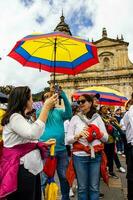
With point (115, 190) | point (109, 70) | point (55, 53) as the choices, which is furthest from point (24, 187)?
point (109, 70)

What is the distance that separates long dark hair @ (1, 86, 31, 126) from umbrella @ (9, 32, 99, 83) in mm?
1737

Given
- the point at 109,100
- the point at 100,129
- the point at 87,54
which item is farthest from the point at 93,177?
the point at 109,100

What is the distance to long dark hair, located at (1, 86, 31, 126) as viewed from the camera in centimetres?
258

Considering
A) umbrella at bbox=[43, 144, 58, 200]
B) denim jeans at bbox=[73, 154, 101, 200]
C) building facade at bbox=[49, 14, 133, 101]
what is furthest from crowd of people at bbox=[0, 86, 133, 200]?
building facade at bbox=[49, 14, 133, 101]

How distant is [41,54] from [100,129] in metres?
1.66

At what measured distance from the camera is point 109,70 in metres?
38.0

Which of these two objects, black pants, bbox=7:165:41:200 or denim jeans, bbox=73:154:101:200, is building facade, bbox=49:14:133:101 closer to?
denim jeans, bbox=73:154:101:200

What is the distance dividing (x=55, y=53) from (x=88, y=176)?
1.85 meters

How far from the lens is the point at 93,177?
3.55 m

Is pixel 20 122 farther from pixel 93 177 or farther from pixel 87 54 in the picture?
pixel 87 54

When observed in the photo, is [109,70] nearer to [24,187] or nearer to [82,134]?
[82,134]

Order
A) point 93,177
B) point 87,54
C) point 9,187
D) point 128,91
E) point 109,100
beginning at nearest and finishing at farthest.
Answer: point 9,187 → point 93,177 → point 87,54 → point 109,100 → point 128,91

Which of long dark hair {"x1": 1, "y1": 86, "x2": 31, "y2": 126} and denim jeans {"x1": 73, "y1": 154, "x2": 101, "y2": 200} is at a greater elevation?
long dark hair {"x1": 1, "y1": 86, "x2": 31, "y2": 126}

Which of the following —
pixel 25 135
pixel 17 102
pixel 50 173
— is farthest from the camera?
pixel 50 173
